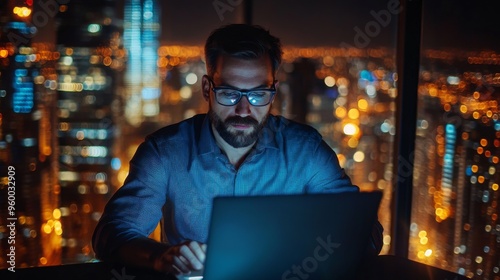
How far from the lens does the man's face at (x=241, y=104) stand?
1846mm

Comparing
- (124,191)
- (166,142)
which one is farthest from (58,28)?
(124,191)

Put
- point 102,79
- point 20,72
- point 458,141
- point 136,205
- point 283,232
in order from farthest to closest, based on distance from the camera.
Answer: point 458,141, point 102,79, point 20,72, point 136,205, point 283,232

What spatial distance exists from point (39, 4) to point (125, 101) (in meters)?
0.62

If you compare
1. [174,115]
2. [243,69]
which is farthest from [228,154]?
[174,115]

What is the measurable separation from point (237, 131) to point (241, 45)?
1.06 ft

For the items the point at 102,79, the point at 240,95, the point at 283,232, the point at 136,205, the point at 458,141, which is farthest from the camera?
the point at 458,141

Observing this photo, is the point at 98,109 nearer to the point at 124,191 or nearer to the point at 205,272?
the point at 124,191

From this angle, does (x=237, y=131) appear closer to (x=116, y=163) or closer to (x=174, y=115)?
(x=174, y=115)

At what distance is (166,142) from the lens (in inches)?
75.2

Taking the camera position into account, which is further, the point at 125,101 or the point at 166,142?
the point at 125,101

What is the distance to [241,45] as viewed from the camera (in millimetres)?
1859

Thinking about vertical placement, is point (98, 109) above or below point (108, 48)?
below

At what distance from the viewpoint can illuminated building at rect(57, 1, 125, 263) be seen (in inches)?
99.2

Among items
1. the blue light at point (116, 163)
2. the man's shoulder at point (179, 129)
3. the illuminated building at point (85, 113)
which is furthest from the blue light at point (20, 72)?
the man's shoulder at point (179, 129)
